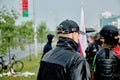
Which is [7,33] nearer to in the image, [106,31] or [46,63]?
[106,31]

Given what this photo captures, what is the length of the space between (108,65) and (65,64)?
6.03 ft

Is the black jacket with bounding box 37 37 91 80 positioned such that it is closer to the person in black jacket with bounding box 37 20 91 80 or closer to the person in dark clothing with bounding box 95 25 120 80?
the person in black jacket with bounding box 37 20 91 80

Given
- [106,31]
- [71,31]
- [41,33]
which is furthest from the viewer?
[41,33]

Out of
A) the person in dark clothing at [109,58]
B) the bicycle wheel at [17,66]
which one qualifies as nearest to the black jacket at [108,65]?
the person in dark clothing at [109,58]

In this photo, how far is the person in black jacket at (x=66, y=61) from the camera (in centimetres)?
352

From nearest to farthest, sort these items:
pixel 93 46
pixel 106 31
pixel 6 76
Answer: pixel 106 31, pixel 93 46, pixel 6 76

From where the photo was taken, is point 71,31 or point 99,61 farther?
point 99,61

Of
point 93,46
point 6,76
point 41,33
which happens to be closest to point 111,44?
point 93,46

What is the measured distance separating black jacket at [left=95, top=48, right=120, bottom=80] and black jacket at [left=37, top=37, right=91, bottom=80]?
5.50 feet

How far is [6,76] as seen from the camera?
1612 centimetres

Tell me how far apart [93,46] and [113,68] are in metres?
3.63

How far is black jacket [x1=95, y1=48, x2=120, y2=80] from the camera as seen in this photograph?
5273 mm

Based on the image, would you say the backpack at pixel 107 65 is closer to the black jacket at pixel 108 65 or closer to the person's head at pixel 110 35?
the black jacket at pixel 108 65

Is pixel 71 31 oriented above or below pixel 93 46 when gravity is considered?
above
